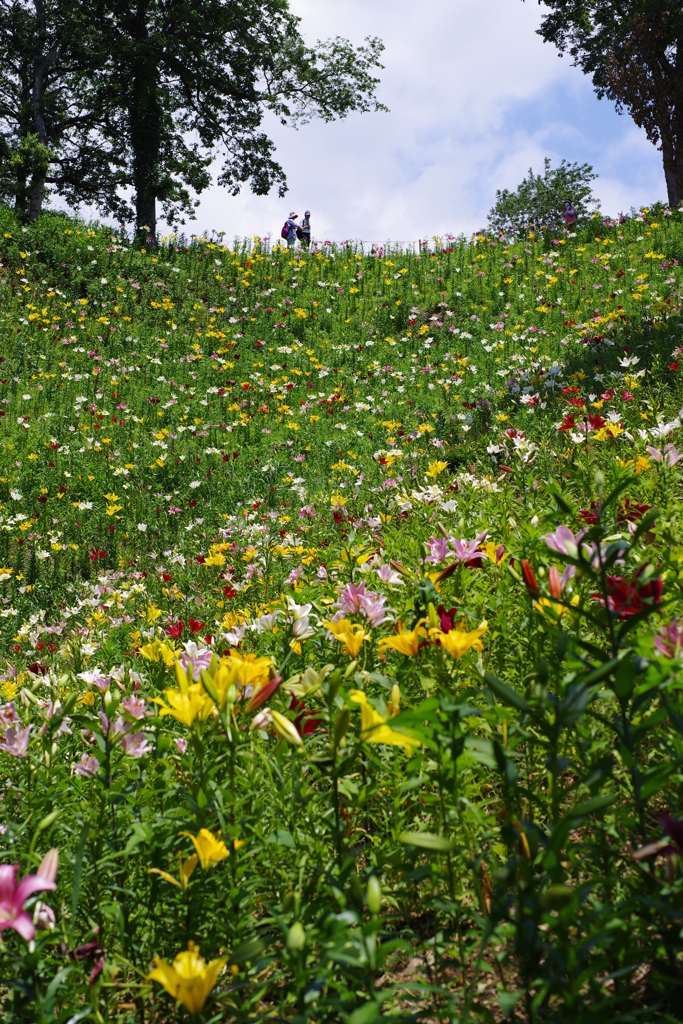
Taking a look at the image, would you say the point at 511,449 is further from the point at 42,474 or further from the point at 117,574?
the point at 42,474

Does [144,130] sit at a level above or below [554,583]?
above

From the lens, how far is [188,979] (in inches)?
35.1

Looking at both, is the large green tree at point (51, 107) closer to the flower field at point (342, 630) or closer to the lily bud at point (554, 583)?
the flower field at point (342, 630)

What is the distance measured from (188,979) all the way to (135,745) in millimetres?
676

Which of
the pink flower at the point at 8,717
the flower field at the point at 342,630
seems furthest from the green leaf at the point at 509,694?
the pink flower at the point at 8,717

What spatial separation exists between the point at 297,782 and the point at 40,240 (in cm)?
1380

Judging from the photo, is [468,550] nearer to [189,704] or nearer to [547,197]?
[189,704]

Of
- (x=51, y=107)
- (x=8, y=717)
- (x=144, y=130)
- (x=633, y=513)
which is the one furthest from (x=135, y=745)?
(x=51, y=107)

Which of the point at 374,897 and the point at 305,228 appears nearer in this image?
the point at 374,897

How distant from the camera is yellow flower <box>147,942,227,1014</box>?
88cm

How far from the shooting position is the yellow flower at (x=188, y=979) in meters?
0.88

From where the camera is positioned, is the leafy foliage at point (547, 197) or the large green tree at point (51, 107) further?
the leafy foliage at point (547, 197)

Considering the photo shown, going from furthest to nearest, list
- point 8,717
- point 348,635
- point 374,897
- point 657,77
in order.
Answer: point 657,77
point 8,717
point 348,635
point 374,897

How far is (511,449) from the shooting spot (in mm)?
4141
